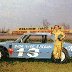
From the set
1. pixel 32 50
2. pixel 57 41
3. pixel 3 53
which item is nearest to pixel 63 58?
pixel 57 41

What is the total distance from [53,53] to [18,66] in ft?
7.07

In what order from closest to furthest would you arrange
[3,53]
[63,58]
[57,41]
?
[57,41] < [63,58] < [3,53]

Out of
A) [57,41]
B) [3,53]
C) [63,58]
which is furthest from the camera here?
[3,53]

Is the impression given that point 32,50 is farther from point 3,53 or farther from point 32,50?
point 3,53

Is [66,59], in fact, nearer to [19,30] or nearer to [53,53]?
[53,53]

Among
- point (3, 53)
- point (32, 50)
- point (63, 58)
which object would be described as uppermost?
point (32, 50)

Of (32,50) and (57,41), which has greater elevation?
(57,41)

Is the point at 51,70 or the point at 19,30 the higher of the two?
the point at 19,30

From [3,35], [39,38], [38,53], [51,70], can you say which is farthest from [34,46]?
[3,35]

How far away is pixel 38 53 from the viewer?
15.0 meters

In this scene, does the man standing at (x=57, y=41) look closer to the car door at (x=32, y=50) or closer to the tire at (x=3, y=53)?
the car door at (x=32, y=50)

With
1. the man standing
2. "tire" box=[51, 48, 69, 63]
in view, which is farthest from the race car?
the man standing

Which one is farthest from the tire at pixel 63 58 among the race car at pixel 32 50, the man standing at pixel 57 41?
the man standing at pixel 57 41

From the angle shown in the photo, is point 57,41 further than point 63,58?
No
